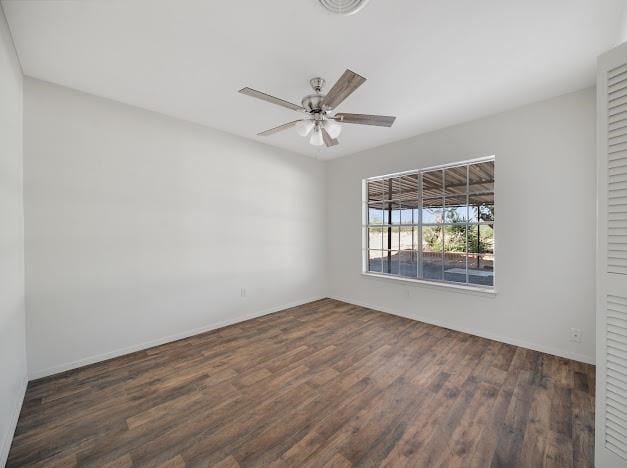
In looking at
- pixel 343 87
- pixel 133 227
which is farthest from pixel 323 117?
pixel 133 227

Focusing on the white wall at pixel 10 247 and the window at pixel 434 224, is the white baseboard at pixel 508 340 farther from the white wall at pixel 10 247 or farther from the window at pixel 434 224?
the white wall at pixel 10 247

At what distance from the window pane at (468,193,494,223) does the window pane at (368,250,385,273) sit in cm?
155

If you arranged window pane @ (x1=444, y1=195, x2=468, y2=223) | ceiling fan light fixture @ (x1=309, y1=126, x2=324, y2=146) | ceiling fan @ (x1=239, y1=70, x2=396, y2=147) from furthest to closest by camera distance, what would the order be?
1. window pane @ (x1=444, y1=195, x2=468, y2=223)
2. ceiling fan light fixture @ (x1=309, y1=126, x2=324, y2=146)
3. ceiling fan @ (x1=239, y1=70, x2=396, y2=147)

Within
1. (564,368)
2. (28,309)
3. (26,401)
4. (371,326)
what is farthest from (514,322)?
(28,309)

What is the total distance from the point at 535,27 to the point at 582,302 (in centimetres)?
257

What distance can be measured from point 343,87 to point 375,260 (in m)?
3.28

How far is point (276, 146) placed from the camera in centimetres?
423

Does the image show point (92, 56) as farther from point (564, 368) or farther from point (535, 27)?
point (564, 368)

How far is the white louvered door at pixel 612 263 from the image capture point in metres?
1.30

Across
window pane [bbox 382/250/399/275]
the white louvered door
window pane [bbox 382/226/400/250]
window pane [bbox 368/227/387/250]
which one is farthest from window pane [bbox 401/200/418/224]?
the white louvered door

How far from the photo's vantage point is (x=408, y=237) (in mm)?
4125

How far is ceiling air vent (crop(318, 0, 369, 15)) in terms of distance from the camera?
147 cm

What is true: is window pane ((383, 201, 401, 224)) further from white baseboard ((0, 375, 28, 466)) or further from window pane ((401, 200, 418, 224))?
white baseboard ((0, 375, 28, 466))

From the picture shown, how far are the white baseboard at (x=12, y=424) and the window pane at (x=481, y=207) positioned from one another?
4.63 meters
